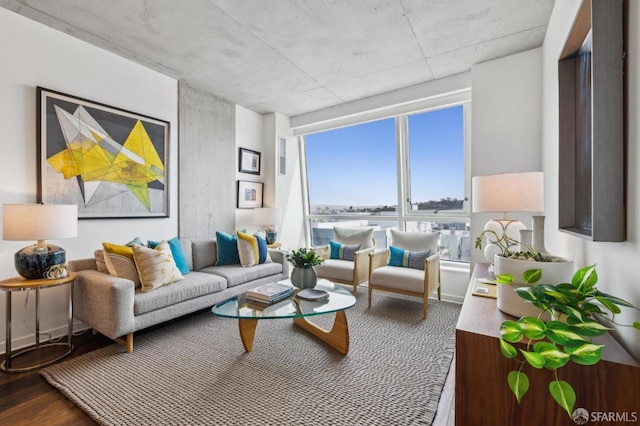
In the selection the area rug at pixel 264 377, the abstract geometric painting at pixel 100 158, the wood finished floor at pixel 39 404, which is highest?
the abstract geometric painting at pixel 100 158

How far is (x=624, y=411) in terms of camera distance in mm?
849

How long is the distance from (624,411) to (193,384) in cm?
204

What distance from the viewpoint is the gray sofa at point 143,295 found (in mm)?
2197

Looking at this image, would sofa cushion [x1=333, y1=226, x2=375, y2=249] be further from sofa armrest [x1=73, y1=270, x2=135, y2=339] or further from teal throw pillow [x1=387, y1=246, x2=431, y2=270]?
sofa armrest [x1=73, y1=270, x2=135, y2=339]

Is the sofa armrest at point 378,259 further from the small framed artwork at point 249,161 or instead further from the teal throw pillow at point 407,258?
the small framed artwork at point 249,161

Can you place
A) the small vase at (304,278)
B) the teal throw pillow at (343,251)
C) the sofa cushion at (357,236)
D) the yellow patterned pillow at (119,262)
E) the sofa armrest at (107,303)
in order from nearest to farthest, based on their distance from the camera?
the sofa armrest at (107,303), the yellow patterned pillow at (119,262), the small vase at (304,278), the teal throw pillow at (343,251), the sofa cushion at (357,236)

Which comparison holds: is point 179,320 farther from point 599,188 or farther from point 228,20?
point 599,188

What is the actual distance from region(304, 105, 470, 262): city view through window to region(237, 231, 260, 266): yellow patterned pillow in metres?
1.76

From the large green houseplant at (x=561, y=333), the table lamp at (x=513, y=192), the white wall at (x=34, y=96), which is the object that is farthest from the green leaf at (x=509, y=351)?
the white wall at (x=34, y=96)

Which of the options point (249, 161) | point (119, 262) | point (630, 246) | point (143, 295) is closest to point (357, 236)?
point (249, 161)

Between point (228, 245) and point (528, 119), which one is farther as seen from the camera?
point (228, 245)

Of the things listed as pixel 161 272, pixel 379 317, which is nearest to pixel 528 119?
pixel 379 317

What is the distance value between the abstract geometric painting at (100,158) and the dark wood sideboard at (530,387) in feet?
10.6

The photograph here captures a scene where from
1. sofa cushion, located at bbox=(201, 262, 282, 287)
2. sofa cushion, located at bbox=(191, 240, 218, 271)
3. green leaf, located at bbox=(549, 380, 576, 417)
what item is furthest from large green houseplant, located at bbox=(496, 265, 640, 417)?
sofa cushion, located at bbox=(191, 240, 218, 271)
